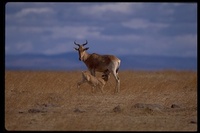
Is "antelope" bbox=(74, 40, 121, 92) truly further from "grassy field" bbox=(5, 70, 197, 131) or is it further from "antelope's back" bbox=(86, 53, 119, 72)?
"grassy field" bbox=(5, 70, 197, 131)

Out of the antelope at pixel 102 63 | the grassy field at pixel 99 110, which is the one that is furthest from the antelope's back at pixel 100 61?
the grassy field at pixel 99 110

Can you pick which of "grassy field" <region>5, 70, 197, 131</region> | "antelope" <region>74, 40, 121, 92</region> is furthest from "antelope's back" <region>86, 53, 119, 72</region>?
"grassy field" <region>5, 70, 197, 131</region>

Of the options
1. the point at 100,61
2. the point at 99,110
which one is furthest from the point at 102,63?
the point at 99,110

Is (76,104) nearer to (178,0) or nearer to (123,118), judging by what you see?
(123,118)

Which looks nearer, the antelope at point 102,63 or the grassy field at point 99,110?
the grassy field at point 99,110

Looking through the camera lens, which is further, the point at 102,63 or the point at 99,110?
the point at 102,63

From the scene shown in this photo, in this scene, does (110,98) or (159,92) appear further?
(159,92)

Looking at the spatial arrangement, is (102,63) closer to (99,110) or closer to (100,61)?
(100,61)

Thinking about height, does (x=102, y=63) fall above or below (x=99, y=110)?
above

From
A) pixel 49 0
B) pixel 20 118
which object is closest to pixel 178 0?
pixel 49 0

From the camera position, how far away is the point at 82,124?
1045 cm

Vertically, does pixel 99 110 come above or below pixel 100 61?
below

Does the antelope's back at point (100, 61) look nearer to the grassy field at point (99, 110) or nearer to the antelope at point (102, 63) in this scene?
the antelope at point (102, 63)

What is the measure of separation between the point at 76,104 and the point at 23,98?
1.49 meters
